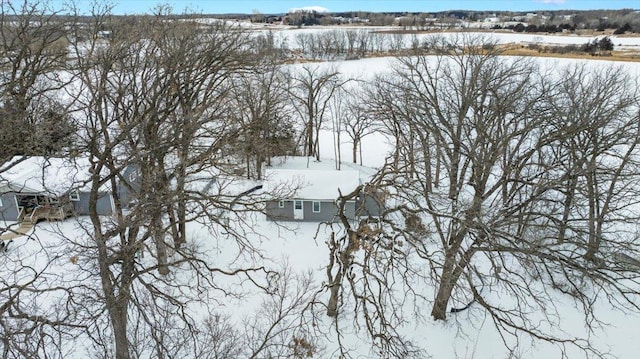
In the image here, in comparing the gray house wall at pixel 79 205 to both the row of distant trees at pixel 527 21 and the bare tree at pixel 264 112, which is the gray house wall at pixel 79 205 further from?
the row of distant trees at pixel 527 21

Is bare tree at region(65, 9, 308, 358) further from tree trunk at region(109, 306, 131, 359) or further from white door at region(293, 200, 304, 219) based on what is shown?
white door at region(293, 200, 304, 219)

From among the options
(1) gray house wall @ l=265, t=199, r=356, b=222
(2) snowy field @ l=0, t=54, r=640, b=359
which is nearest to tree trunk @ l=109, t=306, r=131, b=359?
(2) snowy field @ l=0, t=54, r=640, b=359

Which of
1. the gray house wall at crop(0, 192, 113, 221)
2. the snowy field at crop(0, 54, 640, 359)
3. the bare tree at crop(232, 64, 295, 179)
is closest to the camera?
the snowy field at crop(0, 54, 640, 359)

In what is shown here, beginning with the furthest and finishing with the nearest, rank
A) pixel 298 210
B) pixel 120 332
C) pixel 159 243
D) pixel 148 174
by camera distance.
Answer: pixel 298 210 < pixel 159 243 < pixel 148 174 < pixel 120 332

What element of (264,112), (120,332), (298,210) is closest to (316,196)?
(298,210)

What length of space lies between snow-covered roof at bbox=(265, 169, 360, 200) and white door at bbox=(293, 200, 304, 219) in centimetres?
54

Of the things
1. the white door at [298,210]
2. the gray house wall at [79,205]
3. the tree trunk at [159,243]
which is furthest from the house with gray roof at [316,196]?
the gray house wall at [79,205]

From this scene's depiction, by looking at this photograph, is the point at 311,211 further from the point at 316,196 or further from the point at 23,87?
the point at 23,87

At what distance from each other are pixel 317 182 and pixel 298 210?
1.47m

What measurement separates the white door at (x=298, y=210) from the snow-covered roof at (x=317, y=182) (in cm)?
54

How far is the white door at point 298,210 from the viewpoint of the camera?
18016 mm

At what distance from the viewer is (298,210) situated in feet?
59.3

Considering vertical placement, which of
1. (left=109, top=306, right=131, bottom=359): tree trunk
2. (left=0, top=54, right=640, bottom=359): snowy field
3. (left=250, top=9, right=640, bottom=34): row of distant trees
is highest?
(left=250, top=9, right=640, bottom=34): row of distant trees

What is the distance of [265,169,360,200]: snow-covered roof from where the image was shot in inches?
701
